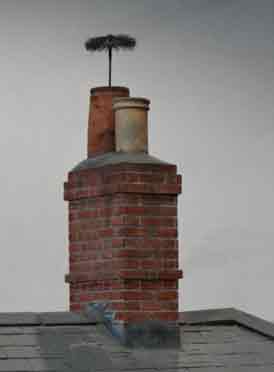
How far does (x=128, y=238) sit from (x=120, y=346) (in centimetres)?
108

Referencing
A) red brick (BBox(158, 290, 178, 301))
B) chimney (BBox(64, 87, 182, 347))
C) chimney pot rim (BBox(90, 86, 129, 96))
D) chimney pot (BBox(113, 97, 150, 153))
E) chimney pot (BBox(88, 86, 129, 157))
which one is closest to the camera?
chimney (BBox(64, 87, 182, 347))

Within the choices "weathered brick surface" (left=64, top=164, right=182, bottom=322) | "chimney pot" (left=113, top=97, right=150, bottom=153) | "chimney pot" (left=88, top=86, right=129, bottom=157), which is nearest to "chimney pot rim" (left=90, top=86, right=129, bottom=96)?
"chimney pot" (left=88, top=86, right=129, bottom=157)

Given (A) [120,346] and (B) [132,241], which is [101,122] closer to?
(B) [132,241]

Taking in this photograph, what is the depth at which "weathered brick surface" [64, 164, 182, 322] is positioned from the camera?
1151 cm

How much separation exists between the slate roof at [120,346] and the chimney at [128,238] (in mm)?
Result: 253

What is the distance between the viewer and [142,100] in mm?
12242

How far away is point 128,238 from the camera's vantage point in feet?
→ 37.9

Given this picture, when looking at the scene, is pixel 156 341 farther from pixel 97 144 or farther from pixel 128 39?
pixel 128 39

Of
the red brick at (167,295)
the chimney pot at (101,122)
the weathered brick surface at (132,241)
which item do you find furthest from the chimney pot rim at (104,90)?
the red brick at (167,295)

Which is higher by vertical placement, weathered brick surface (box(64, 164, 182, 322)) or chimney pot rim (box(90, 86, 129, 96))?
chimney pot rim (box(90, 86, 129, 96))

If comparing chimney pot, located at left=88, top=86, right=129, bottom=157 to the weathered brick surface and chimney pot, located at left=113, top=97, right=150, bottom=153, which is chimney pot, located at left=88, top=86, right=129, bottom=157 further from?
the weathered brick surface

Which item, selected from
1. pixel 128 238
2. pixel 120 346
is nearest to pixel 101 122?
pixel 128 238

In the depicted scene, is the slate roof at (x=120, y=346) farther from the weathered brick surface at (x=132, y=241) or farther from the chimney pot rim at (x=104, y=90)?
the chimney pot rim at (x=104, y=90)

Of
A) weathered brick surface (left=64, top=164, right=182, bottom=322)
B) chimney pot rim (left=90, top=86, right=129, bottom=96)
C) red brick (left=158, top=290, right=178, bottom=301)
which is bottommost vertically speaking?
red brick (left=158, top=290, right=178, bottom=301)
